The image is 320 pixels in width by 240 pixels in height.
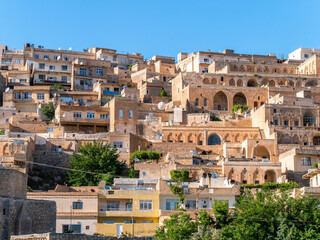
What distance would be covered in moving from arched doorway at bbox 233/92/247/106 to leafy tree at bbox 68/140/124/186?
2124 cm

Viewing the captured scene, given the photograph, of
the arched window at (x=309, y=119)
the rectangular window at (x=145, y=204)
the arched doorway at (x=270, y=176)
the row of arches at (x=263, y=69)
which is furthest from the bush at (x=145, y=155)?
the row of arches at (x=263, y=69)

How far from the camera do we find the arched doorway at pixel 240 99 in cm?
6832

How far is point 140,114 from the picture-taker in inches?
2466

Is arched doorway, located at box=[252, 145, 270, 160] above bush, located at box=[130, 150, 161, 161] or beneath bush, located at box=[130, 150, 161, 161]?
above

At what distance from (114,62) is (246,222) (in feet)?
184

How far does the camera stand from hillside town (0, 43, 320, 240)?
37.9 meters

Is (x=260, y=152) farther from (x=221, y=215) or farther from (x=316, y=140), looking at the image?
(x=221, y=215)

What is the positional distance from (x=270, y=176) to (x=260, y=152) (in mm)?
5911

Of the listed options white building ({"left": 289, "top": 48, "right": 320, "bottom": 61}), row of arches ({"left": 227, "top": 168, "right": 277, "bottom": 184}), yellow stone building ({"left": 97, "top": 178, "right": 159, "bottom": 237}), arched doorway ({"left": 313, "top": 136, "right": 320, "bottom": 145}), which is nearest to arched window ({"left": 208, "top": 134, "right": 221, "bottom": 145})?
arched doorway ({"left": 313, "top": 136, "right": 320, "bottom": 145})

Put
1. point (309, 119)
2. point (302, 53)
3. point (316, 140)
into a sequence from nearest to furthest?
point (316, 140), point (309, 119), point (302, 53)

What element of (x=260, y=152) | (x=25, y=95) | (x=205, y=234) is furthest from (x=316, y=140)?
(x=205, y=234)

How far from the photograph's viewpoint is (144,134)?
58.8 metres

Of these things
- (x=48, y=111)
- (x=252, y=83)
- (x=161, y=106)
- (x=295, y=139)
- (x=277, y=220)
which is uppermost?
(x=252, y=83)

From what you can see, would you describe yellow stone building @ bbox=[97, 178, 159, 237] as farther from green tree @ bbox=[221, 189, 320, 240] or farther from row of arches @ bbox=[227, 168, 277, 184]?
row of arches @ bbox=[227, 168, 277, 184]
